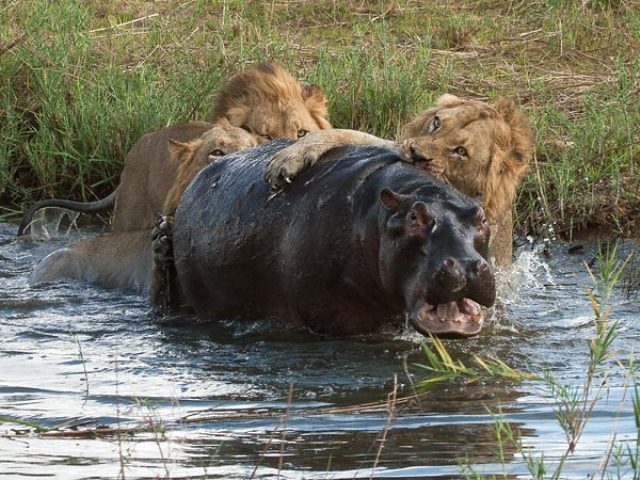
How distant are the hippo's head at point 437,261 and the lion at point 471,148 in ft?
2.65

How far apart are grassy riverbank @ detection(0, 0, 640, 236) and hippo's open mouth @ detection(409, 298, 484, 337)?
3039mm

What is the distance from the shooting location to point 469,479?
3.93m

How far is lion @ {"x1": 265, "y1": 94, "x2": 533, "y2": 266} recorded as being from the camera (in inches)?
253

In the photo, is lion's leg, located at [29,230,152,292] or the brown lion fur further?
lion's leg, located at [29,230,152,292]

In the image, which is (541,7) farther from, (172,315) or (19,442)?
(19,442)

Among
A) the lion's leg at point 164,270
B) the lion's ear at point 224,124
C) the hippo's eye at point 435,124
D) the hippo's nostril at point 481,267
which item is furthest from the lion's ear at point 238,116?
the hippo's nostril at point 481,267

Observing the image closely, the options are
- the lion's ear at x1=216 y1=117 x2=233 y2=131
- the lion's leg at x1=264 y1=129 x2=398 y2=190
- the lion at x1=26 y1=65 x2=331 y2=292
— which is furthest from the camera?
the lion's ear at x1=216 y1=117 x2=233 y2=131

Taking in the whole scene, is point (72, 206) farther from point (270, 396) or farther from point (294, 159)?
point (270, 396)

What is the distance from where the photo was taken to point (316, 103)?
8.95 metres

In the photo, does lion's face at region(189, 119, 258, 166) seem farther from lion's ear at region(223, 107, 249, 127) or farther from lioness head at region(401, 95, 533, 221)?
lioness head at region(401, 95, 533, 221)

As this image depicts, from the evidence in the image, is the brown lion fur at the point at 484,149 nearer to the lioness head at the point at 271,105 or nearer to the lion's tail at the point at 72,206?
the lioness head at the point at 271,105

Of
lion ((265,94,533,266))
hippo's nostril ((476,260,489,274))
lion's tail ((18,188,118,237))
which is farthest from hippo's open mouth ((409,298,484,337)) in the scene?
lion's tail ((18,188,118,237))

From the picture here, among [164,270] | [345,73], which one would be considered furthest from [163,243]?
[345,73]

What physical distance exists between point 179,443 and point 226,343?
175 centimetres
